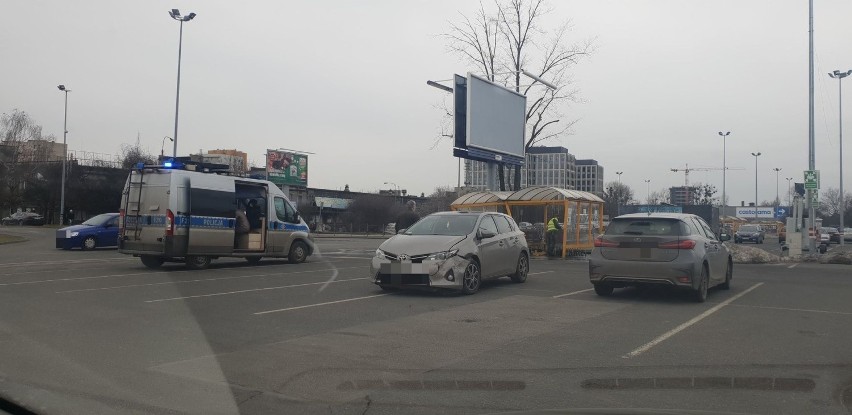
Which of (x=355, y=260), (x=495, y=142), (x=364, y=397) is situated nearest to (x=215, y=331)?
(x=364, y=397)

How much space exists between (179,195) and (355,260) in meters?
6.42

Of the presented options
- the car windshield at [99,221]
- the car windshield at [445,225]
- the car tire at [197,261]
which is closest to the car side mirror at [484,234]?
the car windshield at [445,225]

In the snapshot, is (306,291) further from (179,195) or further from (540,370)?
(540,370)

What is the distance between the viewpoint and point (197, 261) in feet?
55.8

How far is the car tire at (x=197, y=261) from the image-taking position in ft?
55.1

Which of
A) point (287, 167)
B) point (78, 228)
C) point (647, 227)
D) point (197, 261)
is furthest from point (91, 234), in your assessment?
point (287, 167)

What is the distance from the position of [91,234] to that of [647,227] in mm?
22025

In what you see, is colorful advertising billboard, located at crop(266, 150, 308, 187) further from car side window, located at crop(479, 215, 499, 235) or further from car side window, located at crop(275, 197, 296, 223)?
car side window, located at crop(479, 215, 499, 235)

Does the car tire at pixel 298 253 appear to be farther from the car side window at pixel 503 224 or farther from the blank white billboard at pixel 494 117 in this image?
the blank white billboard at pixel 494 117

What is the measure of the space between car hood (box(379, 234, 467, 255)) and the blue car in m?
18.3

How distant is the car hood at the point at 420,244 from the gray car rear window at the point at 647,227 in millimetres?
2663

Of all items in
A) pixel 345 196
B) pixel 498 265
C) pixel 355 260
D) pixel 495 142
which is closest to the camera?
pixel 498 265

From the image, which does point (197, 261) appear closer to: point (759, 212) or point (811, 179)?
point (811, 179)

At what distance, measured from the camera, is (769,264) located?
21.3m
